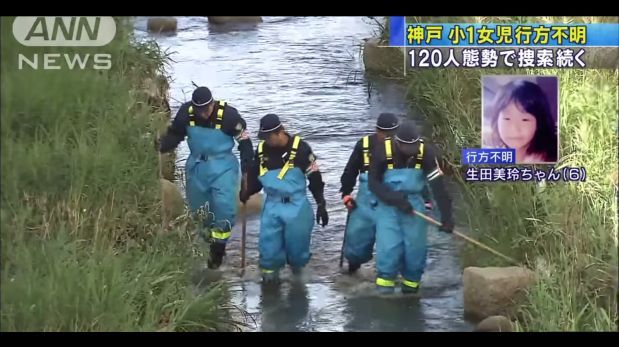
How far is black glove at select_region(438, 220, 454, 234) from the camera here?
15.3 ft

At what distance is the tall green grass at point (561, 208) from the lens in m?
4.57

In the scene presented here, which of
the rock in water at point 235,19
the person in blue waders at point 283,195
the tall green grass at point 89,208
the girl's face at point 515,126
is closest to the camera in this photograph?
the tall green grass at point 89,208

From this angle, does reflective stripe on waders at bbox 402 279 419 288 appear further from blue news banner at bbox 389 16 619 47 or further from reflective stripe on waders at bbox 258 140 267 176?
blue news banner at bbox 389 16 619 47

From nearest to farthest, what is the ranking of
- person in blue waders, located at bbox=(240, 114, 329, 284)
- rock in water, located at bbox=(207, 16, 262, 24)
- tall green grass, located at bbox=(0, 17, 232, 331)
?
1. tall green grass, located at bbox=(0, 17, 232, 331)
2. person in blue waders, located at bbox=(240, 114, 329, 284)
3. rock in water, located at bbox=(207, 16, 262, 24)

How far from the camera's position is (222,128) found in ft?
15.4

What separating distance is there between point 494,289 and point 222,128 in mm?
1249

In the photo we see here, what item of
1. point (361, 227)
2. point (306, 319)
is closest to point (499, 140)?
point (361, 227)

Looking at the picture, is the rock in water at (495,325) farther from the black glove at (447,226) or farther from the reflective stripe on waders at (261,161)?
the reflective stripe on waders at (261,161)

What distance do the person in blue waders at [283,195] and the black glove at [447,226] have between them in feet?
1.52

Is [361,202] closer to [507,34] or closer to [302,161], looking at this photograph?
[302,161]

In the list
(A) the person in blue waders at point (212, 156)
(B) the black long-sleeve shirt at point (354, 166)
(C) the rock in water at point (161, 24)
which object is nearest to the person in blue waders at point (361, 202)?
(B) the black long-sleeve shirt at point (354, 166)

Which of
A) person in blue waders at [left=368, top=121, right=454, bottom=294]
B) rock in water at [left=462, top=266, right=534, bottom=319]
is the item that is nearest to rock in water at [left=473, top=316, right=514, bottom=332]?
rock in water at [left=462, top=266, right=534, bottom=319]

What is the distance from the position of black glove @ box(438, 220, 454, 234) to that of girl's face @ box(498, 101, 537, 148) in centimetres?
39
